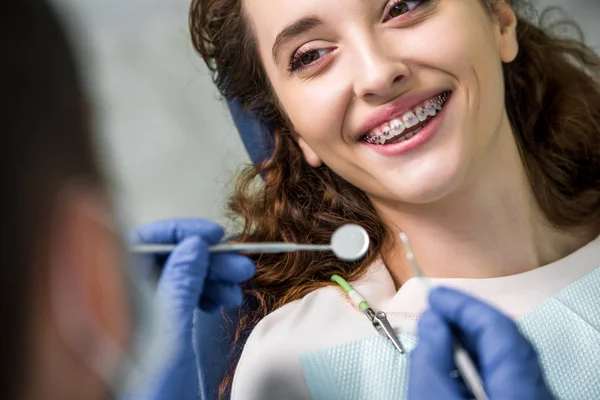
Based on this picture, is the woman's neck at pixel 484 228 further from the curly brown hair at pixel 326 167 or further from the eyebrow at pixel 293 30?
the eyebrow at pixel 293 30

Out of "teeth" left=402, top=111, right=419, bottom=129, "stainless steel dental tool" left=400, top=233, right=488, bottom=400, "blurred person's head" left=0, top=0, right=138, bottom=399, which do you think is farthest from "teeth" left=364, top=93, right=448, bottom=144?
"blurred person's head" left=0, top=0, right=138, bottom=399

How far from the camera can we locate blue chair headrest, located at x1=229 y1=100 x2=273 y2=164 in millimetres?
1228

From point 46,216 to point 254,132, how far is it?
0.81 m

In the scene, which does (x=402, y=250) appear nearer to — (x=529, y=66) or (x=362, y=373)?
(x=362, y=373)

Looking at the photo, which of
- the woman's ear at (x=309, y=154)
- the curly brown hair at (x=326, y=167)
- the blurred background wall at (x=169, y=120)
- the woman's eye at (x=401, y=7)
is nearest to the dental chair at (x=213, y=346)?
the curly brown hair at (x=326, y=167)

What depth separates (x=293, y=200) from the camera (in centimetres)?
123

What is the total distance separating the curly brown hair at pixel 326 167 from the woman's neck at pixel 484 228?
0.06m

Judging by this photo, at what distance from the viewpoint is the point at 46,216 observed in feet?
1.48

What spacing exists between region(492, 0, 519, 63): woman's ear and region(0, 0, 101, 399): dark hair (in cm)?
77

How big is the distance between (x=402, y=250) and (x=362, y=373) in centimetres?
23

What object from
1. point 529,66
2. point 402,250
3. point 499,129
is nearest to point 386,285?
point 402,250

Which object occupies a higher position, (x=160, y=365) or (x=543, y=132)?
(x=160, y=365)

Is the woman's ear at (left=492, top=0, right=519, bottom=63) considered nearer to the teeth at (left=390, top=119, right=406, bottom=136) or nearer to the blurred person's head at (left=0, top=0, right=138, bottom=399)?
the teeth at (left=390, top=119, right=406, bottom=136)

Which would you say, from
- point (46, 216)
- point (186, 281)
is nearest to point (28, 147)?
point (46, 216)
